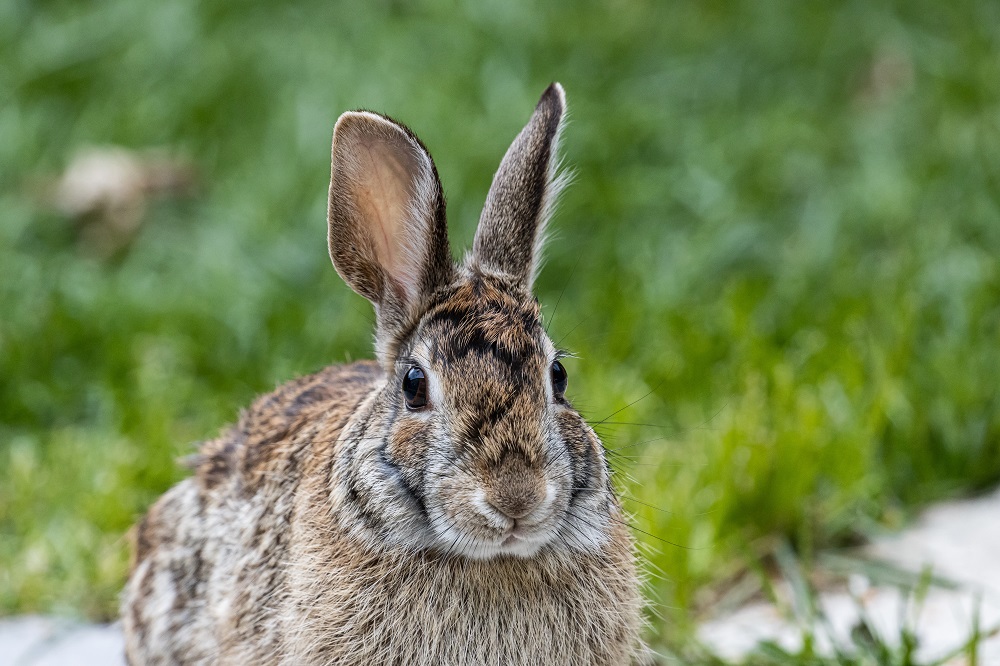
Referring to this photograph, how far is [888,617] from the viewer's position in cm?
430

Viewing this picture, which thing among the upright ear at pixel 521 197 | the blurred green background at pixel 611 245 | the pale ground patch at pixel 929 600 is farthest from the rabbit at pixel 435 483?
the pale ground patch at pixel 929 600

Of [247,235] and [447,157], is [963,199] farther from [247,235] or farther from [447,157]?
[247,235]

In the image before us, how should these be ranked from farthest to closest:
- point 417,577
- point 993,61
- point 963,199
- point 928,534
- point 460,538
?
1. point 993,61
2. point 963,199
3. point 928,534
4. point 417,577
5. point 460,538

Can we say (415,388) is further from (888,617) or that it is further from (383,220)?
(888,617)

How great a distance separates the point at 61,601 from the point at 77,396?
1.41 m

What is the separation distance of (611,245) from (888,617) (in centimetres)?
258

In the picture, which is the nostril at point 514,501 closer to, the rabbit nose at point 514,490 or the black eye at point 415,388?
the rabbit nose at point 514,490

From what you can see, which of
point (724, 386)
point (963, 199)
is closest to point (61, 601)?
point (724, 386)

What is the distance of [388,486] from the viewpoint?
3062 millimetres

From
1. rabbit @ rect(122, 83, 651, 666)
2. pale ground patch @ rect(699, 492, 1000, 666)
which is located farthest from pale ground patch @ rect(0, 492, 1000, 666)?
rabbit @ rect(122, 83, 651, 666)

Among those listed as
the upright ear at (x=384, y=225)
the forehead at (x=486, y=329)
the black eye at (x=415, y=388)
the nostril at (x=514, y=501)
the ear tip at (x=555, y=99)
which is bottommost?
the nostril at (x=514, y=501)

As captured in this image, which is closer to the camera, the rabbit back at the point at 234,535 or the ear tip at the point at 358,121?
the ear tip at the point at 358,121

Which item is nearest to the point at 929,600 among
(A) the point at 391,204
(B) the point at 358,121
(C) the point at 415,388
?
(C) the point at 415,388

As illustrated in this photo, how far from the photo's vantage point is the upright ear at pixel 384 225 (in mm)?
3258
